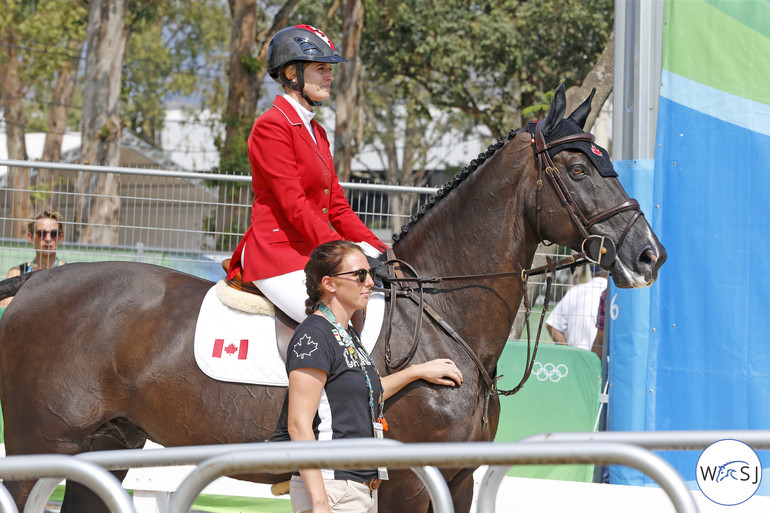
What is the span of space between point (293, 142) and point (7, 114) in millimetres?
31286

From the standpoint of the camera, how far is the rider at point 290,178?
3.95 meters

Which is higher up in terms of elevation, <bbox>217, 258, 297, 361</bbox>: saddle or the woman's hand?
<bbox>217, 258, 297, 361</bbox>: saddle

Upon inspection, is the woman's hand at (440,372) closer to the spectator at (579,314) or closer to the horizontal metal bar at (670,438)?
the horizontal metal bar at (670,438)

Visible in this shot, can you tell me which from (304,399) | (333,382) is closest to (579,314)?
(333,382)

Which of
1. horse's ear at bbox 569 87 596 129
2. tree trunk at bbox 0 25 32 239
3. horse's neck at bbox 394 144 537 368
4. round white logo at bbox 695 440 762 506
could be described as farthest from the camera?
tree trunk at bbox 0 25 32 239

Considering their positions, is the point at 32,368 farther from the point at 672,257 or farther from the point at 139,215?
the point at 672,257

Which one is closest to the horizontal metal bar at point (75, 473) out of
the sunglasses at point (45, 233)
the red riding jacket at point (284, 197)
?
the red riding jacket at point (284, 197)

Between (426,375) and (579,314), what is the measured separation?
372 cm

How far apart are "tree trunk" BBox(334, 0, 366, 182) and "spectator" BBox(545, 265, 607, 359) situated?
1285 centimetres

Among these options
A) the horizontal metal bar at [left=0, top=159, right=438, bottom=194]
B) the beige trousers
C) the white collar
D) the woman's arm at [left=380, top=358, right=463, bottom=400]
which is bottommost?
the beige trousers

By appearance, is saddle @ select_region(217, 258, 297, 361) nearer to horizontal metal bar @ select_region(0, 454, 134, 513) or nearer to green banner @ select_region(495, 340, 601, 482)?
horizontal metal bar @ select_region(0, 454, 134, 513)

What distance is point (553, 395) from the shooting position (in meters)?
6.85

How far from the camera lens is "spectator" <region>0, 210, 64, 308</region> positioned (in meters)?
6.89

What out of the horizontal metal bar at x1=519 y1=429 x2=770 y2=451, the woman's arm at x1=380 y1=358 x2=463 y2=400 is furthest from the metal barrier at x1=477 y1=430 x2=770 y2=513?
the woman's arm at x1=380 y1=358 x2=463 y2=400
